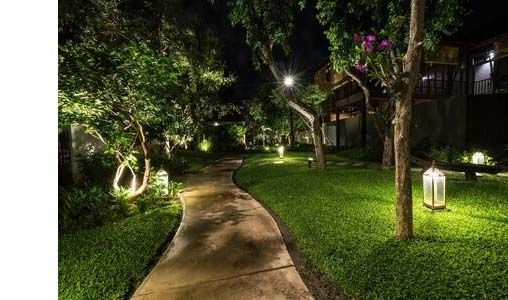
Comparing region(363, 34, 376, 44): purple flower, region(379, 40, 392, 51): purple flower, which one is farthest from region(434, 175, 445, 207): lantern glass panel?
region(363, 34, 376, 44): purple flower

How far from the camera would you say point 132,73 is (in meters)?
5.93

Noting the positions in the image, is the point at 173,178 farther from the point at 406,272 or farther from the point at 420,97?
the point at 420,97

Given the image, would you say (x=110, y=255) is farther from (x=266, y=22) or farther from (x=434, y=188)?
(x=266, y=22)

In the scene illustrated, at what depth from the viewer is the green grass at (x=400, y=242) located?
359 centimetres

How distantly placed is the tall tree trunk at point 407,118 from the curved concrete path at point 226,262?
82.3 inches

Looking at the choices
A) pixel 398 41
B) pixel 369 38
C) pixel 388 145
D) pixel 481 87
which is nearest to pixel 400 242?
pixel 398 41

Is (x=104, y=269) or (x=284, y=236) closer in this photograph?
(x=104, y=269)

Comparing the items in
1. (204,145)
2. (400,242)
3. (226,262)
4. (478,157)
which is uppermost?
(204,145)

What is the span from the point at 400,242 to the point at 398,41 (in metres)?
7.52

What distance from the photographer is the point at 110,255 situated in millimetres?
4969

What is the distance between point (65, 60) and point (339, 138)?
79.9ft

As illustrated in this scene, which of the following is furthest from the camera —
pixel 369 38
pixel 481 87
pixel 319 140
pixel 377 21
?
pixel 481 87

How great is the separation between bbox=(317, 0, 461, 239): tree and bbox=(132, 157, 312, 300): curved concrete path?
2.25m
